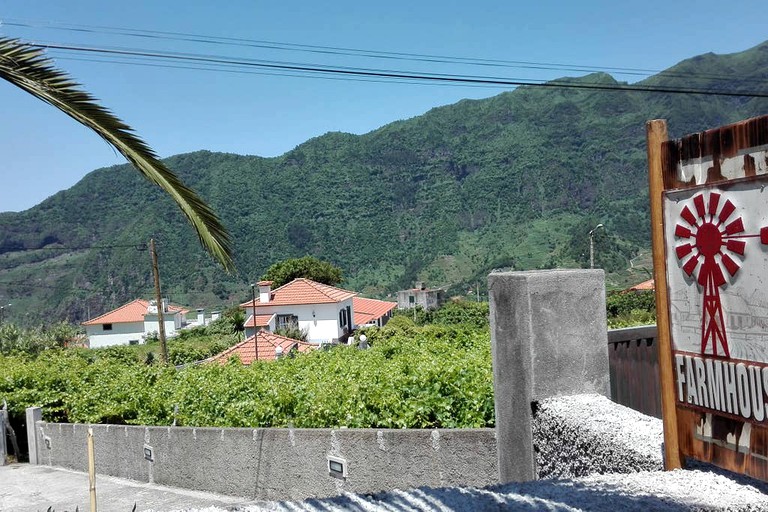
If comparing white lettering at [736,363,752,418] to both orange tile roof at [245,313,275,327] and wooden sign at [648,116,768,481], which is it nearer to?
wooden sign at [648,116,768,481]

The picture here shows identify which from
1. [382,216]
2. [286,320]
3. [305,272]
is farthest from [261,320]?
[382,216]

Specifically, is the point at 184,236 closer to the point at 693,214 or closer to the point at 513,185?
the point at 513,185

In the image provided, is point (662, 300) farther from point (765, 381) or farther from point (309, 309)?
point (309, 309)

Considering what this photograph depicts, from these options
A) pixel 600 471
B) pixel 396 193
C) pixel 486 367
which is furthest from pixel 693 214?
pixel 396 193

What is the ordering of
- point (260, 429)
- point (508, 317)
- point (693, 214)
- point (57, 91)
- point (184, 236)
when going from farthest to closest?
point (184, 236) → point (260, 429) → point (57, 91) → point (508, 317) → point (693, 214)

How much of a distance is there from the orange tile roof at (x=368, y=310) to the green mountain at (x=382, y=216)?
117 feet

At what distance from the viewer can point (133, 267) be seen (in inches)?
5743

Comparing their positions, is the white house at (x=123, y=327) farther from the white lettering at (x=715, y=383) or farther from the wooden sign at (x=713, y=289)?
the white lettering at (x=715, y=383)

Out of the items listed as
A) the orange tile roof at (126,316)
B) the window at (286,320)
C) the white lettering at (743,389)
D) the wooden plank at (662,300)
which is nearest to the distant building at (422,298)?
the window at (286,320)

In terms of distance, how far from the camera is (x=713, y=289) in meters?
2.31

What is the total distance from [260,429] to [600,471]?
4955 millimetres

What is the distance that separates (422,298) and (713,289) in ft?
226

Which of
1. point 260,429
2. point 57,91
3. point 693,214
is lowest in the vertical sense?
point 260,429

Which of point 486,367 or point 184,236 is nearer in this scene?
point 486,367
